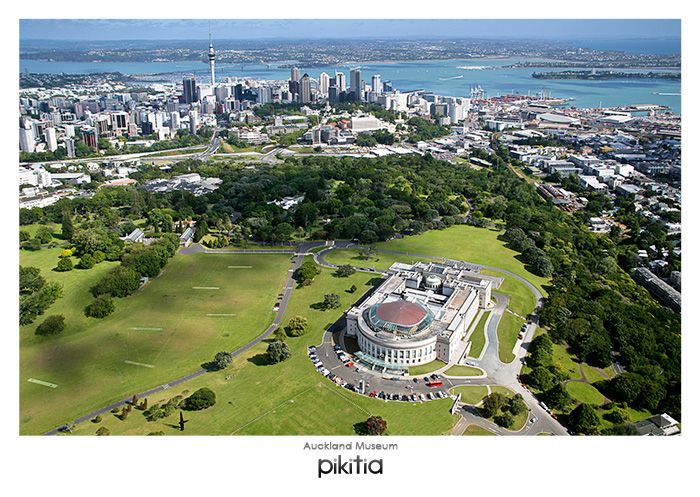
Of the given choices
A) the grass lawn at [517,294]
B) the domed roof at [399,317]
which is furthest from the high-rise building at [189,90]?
the domed roof at [399,317]

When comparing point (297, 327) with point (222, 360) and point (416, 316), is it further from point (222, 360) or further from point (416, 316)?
point (416, 316)

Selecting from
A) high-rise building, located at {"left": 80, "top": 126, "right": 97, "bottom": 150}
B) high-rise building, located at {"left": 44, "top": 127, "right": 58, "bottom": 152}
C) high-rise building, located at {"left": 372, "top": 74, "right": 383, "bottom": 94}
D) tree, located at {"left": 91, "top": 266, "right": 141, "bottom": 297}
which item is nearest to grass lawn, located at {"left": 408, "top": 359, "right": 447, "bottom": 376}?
tree, located at {"left": 91, "top": 266, "right": 141, "bottom": 297}

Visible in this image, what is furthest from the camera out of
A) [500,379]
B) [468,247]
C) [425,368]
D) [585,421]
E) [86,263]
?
[468,247]

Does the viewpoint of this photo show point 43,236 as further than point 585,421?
Yes

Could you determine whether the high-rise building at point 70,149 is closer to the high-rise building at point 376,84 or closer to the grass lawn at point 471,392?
the high-rise building at point 376,84

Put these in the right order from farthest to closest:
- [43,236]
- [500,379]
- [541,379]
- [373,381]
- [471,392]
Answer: [43,236] → [500,379] → [373,381] → [541,379] → [471,392]

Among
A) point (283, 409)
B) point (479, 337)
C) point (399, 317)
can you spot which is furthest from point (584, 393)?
point (283, 409)
